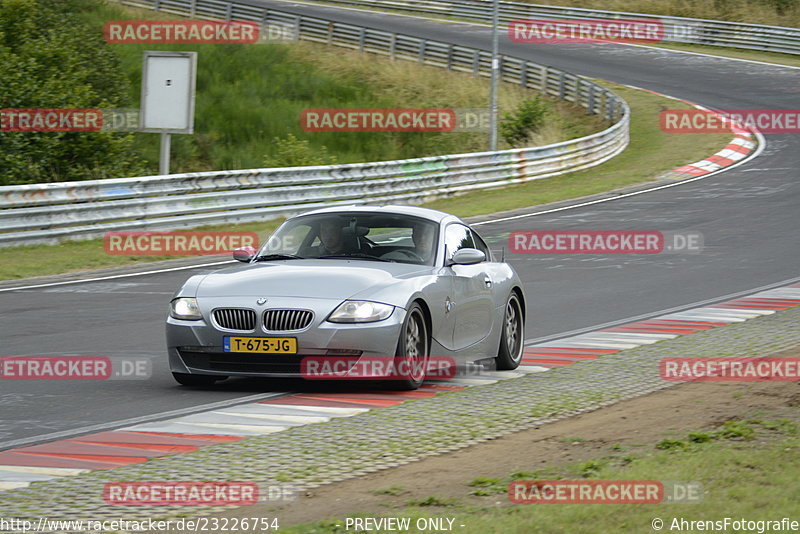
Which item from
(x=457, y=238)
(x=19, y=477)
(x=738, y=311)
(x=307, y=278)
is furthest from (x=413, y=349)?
(x=738, y=311)

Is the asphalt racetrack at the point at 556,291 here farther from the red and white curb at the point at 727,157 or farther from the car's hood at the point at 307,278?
the car's hood at the point at 307,278

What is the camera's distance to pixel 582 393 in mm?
9547

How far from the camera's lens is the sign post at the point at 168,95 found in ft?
77.6

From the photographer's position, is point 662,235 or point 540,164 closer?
point 662,235

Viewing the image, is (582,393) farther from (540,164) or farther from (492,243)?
(540,164)

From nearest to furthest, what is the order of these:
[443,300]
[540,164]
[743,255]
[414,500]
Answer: [414,500] < [443,300] < [743,255] < [540,164]

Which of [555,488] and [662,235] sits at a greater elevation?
[555,488]

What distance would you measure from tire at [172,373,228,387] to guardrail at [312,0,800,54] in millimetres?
51643

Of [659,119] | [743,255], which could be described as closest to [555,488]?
[743,255]

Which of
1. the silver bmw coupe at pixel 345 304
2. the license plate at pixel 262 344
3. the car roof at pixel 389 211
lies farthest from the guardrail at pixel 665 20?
the license plate at pixel 262 344

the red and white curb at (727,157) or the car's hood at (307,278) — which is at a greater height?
the car's hood at (307,278)

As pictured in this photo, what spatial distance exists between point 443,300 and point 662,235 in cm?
1405

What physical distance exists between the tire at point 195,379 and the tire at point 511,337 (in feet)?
8.63

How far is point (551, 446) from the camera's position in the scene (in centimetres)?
748
